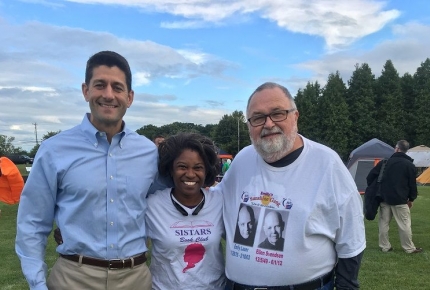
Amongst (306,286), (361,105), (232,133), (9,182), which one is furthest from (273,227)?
(232,133)

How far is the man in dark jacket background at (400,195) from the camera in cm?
959

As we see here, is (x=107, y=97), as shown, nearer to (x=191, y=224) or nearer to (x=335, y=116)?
(x=191, y=224)

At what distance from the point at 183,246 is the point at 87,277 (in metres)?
0.65

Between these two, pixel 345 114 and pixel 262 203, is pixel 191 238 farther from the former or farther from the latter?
pixel 345 114

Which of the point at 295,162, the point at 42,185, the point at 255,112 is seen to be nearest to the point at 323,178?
the point at 295,162

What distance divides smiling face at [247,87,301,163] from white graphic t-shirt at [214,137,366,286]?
0.11 meters

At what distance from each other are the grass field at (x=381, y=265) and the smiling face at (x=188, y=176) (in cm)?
461

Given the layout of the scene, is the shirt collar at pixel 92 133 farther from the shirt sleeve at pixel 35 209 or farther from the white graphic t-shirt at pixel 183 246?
the white graphic t-shirt at pixel 183 246

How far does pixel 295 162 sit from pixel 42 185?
161 cm

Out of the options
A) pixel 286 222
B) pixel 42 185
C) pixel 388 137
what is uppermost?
pixel 42 185

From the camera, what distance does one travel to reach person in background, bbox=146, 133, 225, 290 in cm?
314

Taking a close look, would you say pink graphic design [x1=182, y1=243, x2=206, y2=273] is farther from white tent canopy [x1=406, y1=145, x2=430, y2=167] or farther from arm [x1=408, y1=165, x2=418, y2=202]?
white tent canopy [x1=406, y1=145, x2=430, y2=167]

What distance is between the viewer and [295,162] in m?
A: 3.11

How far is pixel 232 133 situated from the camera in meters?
80.1
